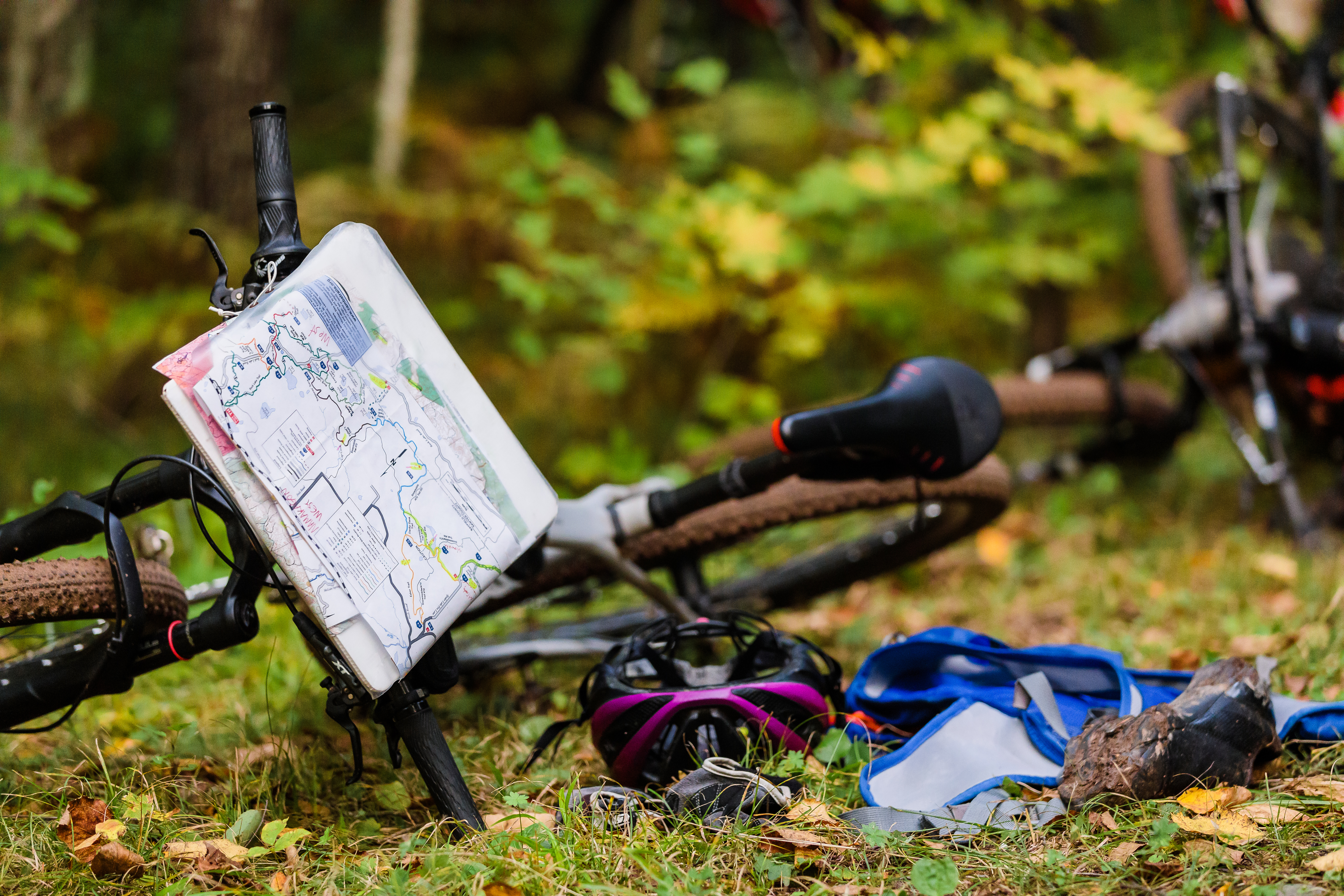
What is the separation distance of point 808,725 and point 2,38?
12.5 ft

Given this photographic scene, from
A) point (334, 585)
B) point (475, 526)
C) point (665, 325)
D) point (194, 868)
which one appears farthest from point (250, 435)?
point (665, 325)

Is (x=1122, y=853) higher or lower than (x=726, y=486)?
lower

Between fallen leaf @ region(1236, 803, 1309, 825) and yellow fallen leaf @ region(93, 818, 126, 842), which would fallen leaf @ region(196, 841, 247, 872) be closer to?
yellow fallen leaf @ region(93, 818, 126, 842)

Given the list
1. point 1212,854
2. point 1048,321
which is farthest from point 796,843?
point 1048,321

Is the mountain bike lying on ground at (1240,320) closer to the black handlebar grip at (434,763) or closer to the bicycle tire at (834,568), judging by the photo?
the bicycle tire at (834,568)

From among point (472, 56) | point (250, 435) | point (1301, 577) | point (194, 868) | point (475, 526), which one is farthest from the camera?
point (472, 56)

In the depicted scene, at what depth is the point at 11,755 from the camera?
184 cm

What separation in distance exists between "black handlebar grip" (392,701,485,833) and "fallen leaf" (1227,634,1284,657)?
1.63m

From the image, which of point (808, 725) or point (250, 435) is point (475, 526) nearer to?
Result: point (250, 435)

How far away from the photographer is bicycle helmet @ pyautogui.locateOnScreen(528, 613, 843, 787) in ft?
5.35

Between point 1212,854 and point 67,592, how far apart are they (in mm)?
1707

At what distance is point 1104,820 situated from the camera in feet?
4.75

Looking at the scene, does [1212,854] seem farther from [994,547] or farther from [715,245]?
[715,245]

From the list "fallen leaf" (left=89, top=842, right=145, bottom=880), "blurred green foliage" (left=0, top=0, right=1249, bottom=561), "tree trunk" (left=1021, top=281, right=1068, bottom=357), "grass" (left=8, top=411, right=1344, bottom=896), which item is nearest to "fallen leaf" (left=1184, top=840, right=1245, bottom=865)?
"grass" (left=8, top=411, right=1344, bottom=896)
